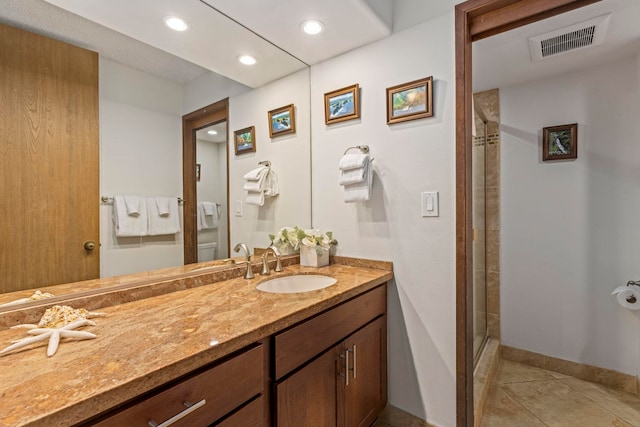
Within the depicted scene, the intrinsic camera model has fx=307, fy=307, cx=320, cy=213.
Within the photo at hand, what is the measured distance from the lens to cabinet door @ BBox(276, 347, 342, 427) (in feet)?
3.31

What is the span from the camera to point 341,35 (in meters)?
1.63

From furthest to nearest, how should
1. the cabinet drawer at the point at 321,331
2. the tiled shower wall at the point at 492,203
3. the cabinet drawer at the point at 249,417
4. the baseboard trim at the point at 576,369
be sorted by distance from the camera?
the tiled shower wall at the point at 492,203 < the baseboard trim at the point at 576,369 < the cabinet drawer at the point at 321,331 < the cabinet drawer at the point at 249,417

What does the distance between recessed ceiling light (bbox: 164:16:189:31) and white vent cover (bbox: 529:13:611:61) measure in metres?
1.91

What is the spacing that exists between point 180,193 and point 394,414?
158cm

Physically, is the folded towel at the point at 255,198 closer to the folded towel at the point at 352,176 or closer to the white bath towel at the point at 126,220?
the folded towel at the point at 352,176

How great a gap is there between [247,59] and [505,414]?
2.52 m


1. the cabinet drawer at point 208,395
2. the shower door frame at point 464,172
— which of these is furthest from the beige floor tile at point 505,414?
the cabinet drawer at point 208,395

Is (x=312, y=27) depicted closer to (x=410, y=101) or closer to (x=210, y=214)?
(x=410, y=101)

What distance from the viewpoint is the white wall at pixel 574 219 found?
6.58 feet

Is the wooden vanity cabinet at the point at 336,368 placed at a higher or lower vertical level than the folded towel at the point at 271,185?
lower

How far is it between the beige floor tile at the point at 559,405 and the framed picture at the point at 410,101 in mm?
1863

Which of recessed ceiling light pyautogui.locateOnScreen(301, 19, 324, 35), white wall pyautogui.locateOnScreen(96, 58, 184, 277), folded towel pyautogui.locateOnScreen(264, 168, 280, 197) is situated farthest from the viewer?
folded towel pyautogui.locateOnScreen(264, 168, 280, 197)

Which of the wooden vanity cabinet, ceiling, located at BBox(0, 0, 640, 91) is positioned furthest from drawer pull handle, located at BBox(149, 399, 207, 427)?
ceiling, located at BBox(0, 0, 640, 91)

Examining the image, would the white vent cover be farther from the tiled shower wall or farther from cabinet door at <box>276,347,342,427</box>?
cabinet door at <box>276,347,342,427</box>
